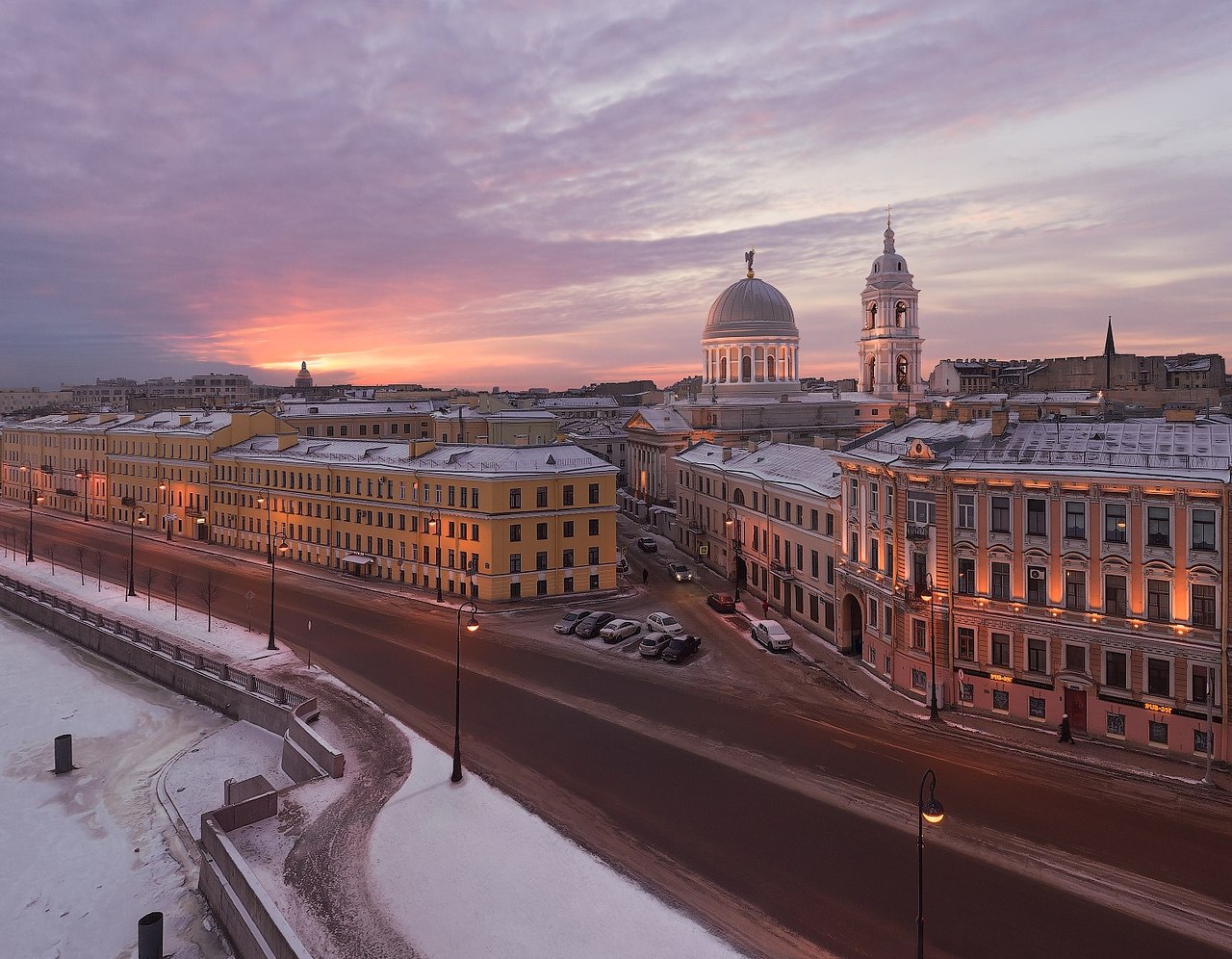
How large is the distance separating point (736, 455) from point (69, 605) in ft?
163

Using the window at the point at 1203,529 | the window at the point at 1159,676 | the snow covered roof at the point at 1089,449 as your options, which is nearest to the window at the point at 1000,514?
the snow covered roof at the point at 1089,449

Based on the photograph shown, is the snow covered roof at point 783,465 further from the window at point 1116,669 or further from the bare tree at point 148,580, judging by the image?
the bare tree at point 148,580

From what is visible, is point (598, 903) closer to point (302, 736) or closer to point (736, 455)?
point (302, 736)

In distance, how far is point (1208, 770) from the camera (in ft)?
94.9

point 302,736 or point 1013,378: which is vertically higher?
point 1013,378

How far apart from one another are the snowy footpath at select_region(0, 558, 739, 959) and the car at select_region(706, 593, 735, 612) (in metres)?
25.2

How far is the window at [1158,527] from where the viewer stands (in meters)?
31.6

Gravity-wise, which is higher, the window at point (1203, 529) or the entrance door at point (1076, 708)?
the window at point (1203, 529)

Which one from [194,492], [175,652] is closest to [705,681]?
[175,652]

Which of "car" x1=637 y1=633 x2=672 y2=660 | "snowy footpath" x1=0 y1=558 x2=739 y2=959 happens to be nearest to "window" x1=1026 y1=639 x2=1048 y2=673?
"car" x1=637 y1=633 x2=672 y2=660

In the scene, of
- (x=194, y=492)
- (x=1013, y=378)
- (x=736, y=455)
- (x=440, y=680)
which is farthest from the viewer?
(x=1013, y=378)

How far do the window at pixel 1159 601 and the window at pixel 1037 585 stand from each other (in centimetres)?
361

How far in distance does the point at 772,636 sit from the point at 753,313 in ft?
209

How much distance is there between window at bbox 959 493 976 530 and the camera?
3581 centimetres
